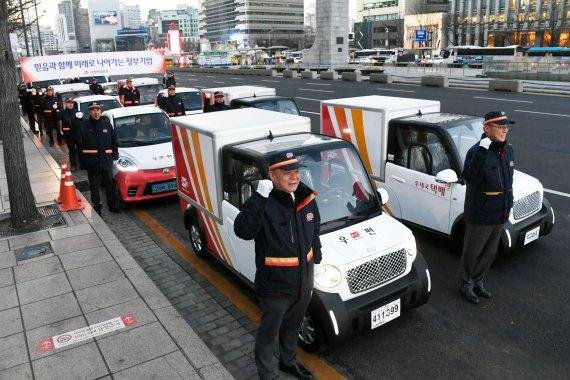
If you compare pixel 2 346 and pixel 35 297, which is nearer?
pixel 2 346

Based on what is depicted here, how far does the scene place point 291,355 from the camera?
4.01 m

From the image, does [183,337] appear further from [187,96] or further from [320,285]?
[187,96]

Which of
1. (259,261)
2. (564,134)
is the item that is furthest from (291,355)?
(564,134)

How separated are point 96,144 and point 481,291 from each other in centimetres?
658

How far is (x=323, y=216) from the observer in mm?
4801

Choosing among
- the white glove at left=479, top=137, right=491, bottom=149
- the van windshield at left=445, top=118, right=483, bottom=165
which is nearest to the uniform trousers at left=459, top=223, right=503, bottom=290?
the white glove at left=479, top=137, right=491, bottom=149

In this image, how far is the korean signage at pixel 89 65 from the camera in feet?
61.0

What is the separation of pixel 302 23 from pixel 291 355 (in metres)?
203

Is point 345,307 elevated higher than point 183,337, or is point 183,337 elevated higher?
point 345,307

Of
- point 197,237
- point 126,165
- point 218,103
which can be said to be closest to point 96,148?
point 126,165

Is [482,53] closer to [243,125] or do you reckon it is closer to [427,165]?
Answer: [427,165]

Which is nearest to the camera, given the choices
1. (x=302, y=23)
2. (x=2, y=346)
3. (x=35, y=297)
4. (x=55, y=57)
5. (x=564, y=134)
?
(x=2, y=346)

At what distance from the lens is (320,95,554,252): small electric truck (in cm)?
611

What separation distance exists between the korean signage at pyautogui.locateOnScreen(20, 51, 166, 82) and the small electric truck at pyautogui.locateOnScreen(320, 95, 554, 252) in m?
15.3
